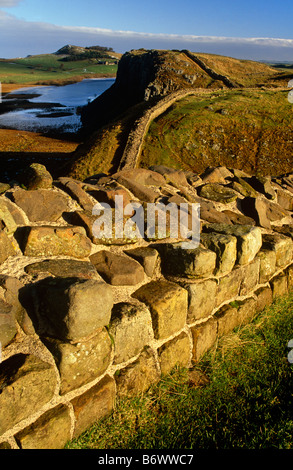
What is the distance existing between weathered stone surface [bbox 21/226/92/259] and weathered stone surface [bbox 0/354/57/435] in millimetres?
705

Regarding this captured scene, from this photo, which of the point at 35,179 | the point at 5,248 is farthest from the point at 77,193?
the point at 5,248

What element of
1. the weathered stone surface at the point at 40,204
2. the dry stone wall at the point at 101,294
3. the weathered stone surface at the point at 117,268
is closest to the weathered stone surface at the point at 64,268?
the dry stone wall at the point at 101,294

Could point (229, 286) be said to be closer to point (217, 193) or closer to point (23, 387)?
point (217, 193)

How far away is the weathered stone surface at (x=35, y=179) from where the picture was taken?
9.20ft

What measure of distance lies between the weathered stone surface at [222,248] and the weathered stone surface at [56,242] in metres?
1.02

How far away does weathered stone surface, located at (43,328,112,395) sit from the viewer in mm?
2055

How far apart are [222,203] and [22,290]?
2.51 m

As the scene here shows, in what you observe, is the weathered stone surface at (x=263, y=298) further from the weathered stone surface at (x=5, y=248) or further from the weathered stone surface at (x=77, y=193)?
the weathered stone surface at (x=5, y=248)

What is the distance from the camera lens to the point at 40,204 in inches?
105

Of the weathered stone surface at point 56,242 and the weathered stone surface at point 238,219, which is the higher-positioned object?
the weathered stone surface at point 56,242

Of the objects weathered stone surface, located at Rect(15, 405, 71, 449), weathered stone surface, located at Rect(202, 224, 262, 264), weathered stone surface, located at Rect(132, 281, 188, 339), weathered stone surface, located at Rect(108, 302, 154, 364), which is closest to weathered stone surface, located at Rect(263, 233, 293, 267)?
weathered stone surface, located at Rect(202, 224, 262, 264)

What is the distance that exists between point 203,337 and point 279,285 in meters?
1.36

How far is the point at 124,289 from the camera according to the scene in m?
2.63

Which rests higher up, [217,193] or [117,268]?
[217,193]
